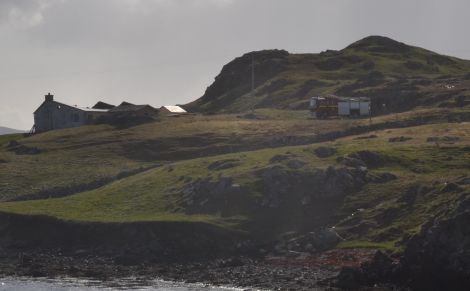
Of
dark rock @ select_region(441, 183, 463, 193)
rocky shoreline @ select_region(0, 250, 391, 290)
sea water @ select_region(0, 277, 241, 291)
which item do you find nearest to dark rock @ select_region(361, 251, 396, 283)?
rocky shoreline @ select_region(0, 250, 391, 290)

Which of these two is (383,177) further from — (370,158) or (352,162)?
(370,158)

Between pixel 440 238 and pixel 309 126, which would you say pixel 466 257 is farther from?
pixel 309 126

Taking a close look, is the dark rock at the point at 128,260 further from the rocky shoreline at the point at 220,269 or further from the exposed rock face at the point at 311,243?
the exposed rock face at the point at 311,243

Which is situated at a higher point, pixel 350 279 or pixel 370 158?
pixel 370 158

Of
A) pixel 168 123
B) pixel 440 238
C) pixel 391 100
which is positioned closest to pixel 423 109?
pixel 391 100

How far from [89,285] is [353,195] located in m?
37.3

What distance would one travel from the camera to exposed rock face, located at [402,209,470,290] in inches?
3002

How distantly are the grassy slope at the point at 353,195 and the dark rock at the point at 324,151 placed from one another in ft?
Answer: 3.92

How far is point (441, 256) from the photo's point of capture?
259 ft

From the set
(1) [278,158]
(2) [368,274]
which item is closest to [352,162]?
(1) [278,158]

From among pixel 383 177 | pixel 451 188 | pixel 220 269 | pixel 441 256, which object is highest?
pixel 383 177

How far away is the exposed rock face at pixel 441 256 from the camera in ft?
250

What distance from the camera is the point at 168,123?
180 m

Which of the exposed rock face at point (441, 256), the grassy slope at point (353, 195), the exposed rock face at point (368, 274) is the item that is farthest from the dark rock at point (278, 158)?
the exposed rock face at point (368, 274)
